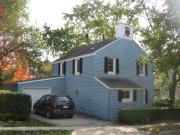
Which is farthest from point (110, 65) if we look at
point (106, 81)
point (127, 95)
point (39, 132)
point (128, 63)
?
point (39, 132)

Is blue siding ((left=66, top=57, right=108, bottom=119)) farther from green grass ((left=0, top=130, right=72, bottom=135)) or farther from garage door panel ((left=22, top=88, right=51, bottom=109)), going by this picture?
green grass ((left=0, top=130, right=72, bottom=135))

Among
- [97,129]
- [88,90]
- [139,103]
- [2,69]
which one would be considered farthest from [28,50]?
[97,129]

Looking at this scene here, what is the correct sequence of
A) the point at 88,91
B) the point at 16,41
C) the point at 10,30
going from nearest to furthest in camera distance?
the point at 88,91 < the point at 10,30 < the point at 16,41

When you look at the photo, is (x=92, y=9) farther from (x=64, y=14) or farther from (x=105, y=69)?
(x=105, y=69)

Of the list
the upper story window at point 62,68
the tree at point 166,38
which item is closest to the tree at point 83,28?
the upper story window at point 62,68

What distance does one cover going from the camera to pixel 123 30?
122 ft

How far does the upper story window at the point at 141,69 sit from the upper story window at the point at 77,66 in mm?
5635

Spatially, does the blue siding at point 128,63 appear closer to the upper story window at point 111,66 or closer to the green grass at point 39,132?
the upper story window at point 111,66

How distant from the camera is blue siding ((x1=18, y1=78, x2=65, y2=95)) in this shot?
35094 mm

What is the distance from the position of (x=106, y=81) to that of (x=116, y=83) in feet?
2.92

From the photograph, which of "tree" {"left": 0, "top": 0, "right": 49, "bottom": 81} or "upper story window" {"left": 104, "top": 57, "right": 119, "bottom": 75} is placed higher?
"tree" {"left": 0, "top": 0, "right": 49, "bottom": 81}

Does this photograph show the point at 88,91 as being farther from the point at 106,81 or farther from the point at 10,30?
the point at 10,30

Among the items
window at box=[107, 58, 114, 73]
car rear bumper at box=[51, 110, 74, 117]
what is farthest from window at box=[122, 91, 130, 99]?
car rear bumper at box=[51, 110, 74, 117]

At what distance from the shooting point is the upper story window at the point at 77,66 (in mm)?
36312
